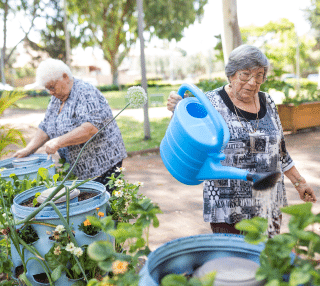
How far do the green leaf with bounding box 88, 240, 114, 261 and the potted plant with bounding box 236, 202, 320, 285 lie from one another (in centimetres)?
25

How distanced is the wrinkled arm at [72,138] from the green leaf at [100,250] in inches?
61.0

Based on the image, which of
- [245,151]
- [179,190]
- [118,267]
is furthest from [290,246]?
[179,190]

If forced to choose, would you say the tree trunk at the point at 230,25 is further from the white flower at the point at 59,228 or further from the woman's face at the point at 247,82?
the white flower at the point at 59,228

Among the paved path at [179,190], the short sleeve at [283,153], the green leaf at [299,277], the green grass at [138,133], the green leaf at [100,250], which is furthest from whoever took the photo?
the green grass at [138,133]

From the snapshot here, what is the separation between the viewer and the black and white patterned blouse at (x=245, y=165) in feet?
5.81

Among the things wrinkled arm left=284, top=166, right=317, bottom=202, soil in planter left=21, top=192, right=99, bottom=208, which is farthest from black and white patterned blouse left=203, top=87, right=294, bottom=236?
soil in planter left=21, top=192, right=99, bottom=208

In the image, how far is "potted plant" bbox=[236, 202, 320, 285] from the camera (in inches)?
21.8

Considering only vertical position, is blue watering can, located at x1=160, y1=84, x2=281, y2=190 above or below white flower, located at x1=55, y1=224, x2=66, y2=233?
above

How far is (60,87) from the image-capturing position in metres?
2.35

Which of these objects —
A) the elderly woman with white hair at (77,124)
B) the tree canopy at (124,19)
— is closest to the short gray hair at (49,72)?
the elderly woman with white hair at (77,124)

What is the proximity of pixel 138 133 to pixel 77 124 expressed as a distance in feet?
24.0

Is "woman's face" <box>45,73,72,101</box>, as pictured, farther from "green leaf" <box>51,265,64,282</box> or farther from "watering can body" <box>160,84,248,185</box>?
"green leaf" <box>51,265,64,282</box>

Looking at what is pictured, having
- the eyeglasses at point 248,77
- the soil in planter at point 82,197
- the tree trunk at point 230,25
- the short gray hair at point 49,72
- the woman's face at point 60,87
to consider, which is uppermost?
the tree trunk at point 230,25

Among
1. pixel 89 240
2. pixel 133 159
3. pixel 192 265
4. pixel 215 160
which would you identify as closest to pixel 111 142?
pixel 89 240
